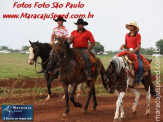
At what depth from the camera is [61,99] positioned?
1314 cm

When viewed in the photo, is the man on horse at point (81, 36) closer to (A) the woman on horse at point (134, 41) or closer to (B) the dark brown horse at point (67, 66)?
(B) the dark brown horse at point (67, 66)

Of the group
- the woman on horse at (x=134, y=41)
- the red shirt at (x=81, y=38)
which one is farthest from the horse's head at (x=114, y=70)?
the red shirt at (x=81, y=38)

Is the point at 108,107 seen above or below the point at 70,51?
below

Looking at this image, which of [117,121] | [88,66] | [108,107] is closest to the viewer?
[117,121]

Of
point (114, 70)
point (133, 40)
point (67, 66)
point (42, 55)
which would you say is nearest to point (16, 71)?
point (42, 55)

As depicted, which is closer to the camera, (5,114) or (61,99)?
(5,114)

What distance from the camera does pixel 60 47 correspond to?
936 centimetres

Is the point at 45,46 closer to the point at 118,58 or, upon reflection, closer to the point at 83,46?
the point at 83,46

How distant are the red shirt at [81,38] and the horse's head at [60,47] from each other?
913 mm

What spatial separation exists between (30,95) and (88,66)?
433cm

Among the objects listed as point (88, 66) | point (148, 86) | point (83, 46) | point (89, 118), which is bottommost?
point (89, 118)

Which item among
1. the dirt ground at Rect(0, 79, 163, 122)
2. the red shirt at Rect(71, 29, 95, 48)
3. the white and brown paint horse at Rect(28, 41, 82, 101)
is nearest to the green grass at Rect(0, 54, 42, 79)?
the white and brown paint horse at Rect(28, 41, 82, 101)

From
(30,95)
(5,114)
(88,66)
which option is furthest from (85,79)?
(30,95)

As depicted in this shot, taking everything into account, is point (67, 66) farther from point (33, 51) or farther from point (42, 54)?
point (42, 54)
